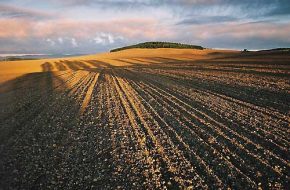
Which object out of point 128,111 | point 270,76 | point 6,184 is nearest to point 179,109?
Answer: point 128,111

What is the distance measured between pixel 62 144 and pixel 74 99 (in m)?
8.91

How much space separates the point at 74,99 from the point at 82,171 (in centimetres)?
1157

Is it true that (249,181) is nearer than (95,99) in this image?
Yes

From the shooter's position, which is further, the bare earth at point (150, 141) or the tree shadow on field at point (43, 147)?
the tree shadow on field at point (43, 147)

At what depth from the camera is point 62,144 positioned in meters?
11.9

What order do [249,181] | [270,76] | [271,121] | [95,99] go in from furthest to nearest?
[270,76], [95,99], [271,121], [249,181]

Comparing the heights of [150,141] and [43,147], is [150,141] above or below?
Result: above

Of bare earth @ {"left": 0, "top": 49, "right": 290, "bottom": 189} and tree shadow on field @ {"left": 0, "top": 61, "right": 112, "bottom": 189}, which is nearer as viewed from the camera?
A: bare earth @ {"left": 0, "top": 49, "right": 290, "bottom": 189}

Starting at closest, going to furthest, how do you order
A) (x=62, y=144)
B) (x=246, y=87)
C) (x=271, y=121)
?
(x=62, y=144) → (x=271, y=121) → (x=246, y=87)

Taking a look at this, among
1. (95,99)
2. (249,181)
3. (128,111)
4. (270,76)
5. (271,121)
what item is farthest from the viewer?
(270,76)

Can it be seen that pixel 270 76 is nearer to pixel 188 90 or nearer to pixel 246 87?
pixel 246 87

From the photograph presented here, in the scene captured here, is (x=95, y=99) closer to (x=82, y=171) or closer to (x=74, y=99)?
(x=74, y=99)

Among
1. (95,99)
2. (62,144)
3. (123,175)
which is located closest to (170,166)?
(123,175)

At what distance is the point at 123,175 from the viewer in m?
9.17
